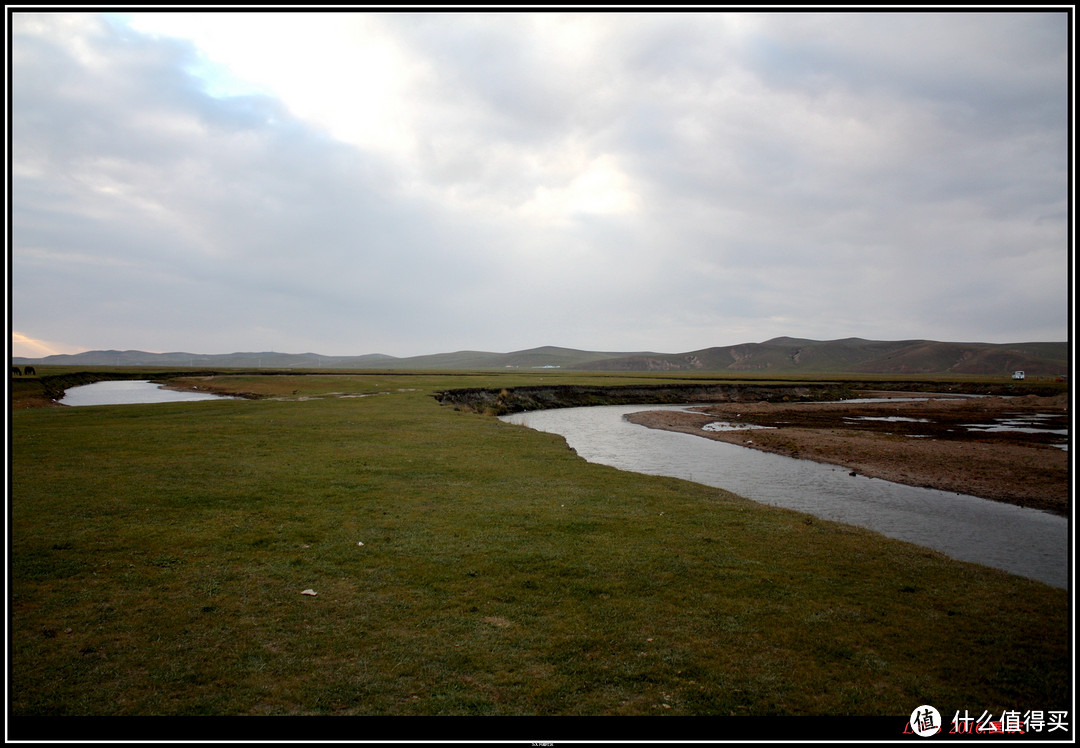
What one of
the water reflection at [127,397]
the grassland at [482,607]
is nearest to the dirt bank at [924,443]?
the grassland at [482,607]

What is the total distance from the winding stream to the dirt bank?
5.52 ft

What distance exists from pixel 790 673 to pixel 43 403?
2420 inches

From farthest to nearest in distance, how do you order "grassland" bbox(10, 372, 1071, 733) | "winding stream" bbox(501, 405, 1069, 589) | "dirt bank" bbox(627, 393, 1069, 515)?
"dirt bank" bbox(627, 393, 1069, 515) → "winding stream" bbox(501, 405, 1069, 589) → "grassland" bbox(10, 372, 1071, 733)

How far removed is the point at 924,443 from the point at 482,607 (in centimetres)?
3558

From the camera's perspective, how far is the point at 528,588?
9.34 metres

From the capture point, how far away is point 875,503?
63.8ft

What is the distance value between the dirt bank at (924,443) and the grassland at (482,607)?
13019 millimetres

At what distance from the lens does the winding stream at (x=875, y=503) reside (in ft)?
45.8

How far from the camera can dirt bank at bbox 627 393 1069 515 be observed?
22422mm

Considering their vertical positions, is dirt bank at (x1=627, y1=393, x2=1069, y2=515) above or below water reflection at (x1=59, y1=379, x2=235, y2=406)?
below
